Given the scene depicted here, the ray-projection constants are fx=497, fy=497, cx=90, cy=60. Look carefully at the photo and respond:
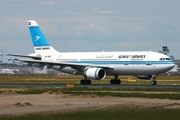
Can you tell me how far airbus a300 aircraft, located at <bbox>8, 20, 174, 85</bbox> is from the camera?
198 ft

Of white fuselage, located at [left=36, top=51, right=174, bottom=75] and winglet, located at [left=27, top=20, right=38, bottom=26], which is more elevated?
winglet, located at [left=27, top=20, right=38, bottom=26]

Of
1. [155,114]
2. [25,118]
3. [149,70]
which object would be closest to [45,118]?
[25,118]

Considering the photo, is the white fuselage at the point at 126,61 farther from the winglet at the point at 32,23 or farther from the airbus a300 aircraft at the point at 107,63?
the winglet at the point at 32,23

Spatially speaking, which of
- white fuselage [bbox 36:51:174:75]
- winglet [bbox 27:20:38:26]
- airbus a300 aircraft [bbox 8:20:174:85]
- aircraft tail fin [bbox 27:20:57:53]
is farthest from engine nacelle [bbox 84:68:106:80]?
winglet [bbox 27:20:38:26]

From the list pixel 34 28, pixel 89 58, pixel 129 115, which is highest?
pixel 34 28

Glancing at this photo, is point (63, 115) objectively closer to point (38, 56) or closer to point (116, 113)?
point (116, 113)

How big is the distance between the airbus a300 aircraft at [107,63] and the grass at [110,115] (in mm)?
34066

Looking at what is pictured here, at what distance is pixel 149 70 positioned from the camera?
60.4 meters

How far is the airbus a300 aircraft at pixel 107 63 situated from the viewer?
60.4 meters

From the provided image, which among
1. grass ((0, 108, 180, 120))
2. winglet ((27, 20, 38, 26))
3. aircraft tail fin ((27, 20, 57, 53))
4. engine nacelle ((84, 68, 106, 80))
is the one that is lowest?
grass ((0, 108, 180, 120))

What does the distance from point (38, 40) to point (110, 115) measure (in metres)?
50.9

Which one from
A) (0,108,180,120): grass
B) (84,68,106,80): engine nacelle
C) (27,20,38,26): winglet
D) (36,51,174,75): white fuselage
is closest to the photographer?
(0,108,180,120): grass

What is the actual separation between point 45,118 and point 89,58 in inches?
1713

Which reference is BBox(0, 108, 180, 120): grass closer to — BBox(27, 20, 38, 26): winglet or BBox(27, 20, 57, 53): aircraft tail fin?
BBox(27, 20, 57, 53): aircraft tail fin
